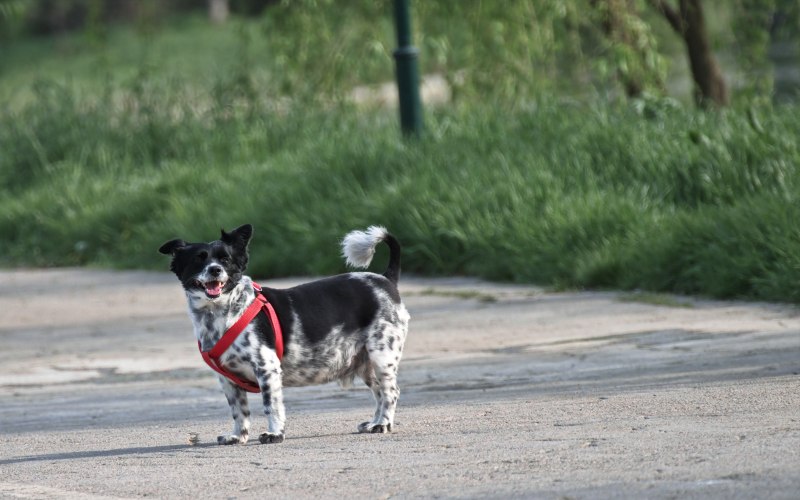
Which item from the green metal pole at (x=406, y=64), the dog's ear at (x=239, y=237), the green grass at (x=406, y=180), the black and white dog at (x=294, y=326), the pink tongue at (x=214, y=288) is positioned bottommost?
the green grass at (x=406, y=180)

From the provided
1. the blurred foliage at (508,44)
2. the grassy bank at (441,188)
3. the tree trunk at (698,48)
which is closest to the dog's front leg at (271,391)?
the grassy bank at (441,188)

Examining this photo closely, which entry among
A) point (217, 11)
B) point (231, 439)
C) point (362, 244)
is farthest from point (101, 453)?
point (217, 11)

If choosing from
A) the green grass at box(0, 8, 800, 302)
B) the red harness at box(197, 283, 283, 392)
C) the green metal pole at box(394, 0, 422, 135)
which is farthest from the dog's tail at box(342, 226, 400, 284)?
the green metal pole at box(394, 0, 422, 135)

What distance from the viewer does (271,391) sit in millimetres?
6195

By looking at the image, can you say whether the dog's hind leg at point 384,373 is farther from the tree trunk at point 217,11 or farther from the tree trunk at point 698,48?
the tree trunk at point 217,11

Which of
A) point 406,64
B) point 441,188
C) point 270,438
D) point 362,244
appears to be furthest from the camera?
point 406,64

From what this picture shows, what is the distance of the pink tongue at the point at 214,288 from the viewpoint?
6117 mm

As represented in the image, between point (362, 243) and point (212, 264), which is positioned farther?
point (362, 243)

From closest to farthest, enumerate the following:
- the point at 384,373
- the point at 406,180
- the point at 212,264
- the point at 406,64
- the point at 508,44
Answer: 1. the point at 212,264
2. the point at 384,373
3. the point at 406,180
4. the point at 406,64
5. the point at 508,44

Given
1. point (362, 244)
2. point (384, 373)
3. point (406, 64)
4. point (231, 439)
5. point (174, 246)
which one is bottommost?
point (406, 64)

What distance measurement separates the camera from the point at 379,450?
5992 mm

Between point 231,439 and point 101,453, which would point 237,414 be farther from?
point 101,453

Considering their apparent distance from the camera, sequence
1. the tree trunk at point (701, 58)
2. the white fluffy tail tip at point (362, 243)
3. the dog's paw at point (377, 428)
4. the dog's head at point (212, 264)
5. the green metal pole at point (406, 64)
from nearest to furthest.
A: 1. the dog's head at point (212, 264)
2. the dog's paw at point (377, 428)
3. the white fluffy tail tip at point (362, 243)
4. the green metal pole at point (406, 64)
5. the tree trunk at point (701, 58)

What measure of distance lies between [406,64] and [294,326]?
688 cm
